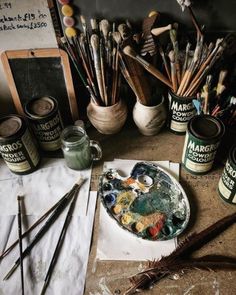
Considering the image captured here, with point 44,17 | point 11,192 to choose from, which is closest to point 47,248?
point 11,192

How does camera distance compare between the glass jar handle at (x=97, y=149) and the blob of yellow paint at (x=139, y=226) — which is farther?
the glass jar handle at (x=97, y=149)

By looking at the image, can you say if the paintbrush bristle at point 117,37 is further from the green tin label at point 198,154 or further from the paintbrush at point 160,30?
the green tin label at point 198,154

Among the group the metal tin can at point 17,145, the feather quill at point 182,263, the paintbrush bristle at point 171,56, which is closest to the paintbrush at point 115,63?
the paintbrush bristle at point 171,56

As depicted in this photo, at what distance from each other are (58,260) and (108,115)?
0.36 metres

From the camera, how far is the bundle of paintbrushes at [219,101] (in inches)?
27.1

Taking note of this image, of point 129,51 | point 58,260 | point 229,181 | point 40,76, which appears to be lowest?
point 58,260

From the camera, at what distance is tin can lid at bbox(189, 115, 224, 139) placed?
0.65 m

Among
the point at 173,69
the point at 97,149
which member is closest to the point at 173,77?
the point at 173,69

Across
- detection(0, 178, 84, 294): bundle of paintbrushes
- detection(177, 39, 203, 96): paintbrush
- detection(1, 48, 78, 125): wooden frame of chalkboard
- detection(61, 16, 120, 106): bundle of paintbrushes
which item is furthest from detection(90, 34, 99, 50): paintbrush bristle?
detection(0, 178, 84, 294): bundle of paintbrushes

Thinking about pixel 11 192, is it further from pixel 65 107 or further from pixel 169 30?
pixel 169 30

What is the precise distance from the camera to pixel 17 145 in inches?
27.1

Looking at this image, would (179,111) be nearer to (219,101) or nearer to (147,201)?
(219,101)

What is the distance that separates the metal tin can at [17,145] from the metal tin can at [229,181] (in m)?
0.45

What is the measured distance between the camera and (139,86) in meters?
0.71
